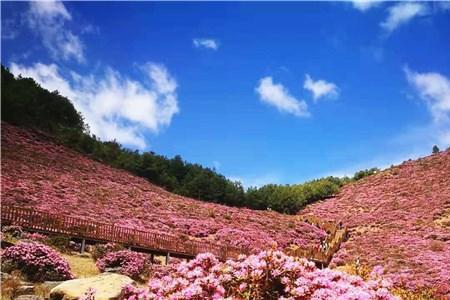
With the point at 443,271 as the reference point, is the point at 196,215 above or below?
above

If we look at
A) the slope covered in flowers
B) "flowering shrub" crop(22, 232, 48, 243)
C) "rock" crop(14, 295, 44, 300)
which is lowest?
"rock" crop(14, 295, 44, 300)

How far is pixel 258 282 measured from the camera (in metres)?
7.92

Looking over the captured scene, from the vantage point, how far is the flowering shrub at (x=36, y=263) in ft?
53.9

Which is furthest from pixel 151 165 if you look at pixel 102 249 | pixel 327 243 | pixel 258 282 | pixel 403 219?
pixel 258 282

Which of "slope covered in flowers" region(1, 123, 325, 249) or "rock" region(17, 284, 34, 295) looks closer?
"rock" region(17, 284, 34, 295)

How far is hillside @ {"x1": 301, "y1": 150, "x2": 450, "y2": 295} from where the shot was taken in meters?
31.0

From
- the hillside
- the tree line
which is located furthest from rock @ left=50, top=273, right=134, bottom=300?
the tree line

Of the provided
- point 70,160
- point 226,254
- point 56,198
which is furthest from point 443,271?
point 70,160

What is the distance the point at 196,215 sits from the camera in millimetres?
44438

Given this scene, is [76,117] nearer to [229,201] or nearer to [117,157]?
[117,157]

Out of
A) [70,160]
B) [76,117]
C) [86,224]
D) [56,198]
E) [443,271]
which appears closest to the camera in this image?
[86,224]

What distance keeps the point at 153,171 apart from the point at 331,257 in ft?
98.2

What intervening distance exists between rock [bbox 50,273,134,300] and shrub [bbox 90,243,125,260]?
30.5 feet

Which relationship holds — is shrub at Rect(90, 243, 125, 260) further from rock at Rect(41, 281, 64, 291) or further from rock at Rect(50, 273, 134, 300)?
rock at Rect(50, 273, 134, 300)
